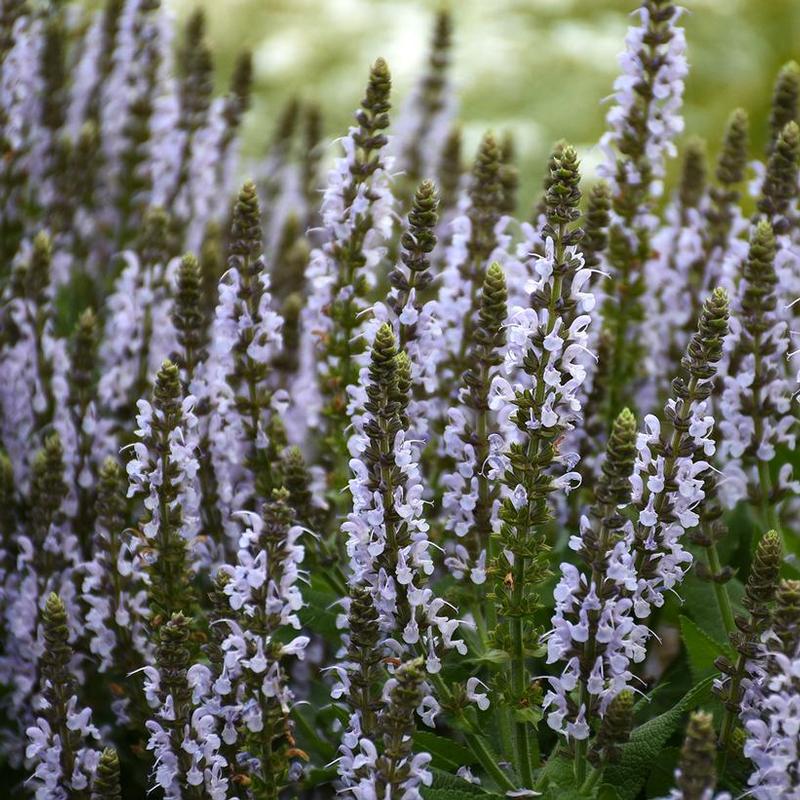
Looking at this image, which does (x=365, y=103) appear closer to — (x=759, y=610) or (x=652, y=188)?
(x=652, y=188)

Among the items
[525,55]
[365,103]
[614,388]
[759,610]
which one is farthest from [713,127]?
[759,610]

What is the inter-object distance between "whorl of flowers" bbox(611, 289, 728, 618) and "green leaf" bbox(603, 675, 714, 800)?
161mm

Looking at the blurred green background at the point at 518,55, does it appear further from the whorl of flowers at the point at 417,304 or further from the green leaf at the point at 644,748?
the green leaf at the point at 644,748

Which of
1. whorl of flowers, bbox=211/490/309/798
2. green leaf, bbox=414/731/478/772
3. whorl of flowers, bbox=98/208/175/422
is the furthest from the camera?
whorl of flowers, bbox=98/208/175/422

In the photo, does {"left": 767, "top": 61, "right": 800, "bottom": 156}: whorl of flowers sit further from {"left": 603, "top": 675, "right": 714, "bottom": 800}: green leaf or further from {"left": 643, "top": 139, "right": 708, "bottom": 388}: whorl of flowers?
{"left": 603, "top": 675, "right": 714, "bottom": 800}: green leaf

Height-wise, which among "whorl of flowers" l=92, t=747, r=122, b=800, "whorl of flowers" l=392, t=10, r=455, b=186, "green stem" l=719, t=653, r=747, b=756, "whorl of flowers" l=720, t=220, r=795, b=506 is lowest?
"whorl of flowers" l=92, t=747, r=122, b=800

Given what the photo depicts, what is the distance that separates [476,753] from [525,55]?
22.5ft

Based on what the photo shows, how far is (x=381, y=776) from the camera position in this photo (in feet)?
4.88

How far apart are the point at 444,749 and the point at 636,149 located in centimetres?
127

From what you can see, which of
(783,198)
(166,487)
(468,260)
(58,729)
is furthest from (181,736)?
(783,198)

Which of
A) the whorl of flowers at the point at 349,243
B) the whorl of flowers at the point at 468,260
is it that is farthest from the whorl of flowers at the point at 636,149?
the whorl of flowers at the point at 349,243

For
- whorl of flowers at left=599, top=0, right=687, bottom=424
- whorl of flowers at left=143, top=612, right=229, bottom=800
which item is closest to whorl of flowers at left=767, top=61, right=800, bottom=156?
whorl of flowers at left=599, top=0, right=687, bottom=424

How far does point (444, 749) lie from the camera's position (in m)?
1.78

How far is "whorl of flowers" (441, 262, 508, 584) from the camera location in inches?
69.3
